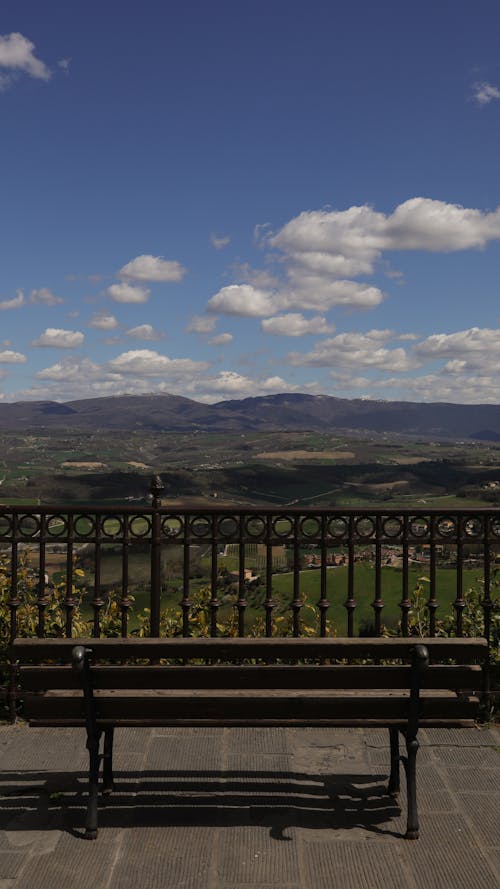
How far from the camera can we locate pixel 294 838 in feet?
11.3

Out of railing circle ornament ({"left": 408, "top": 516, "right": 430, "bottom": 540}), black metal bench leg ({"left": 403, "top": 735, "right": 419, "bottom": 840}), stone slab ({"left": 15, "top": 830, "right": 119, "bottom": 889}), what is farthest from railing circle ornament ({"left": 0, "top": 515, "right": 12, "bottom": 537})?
black metal bench leg ({"left": 403, "top": 735, "right": 419, "bottom": 840})

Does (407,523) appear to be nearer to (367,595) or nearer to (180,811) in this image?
(180,811)

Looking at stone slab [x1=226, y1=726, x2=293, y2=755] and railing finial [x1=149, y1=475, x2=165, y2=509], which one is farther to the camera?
railing finial [x1=149, y1=475, x2=165, y2=509]

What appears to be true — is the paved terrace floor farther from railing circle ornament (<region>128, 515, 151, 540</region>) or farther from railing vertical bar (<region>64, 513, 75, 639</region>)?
railing circle ornament (<region>128, 515, 151, 540</region>)

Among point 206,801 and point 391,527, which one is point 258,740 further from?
point 391,527

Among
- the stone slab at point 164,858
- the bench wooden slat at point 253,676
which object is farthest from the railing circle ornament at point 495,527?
the stone slab at point 164,858

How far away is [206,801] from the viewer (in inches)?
150

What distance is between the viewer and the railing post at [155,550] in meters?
5.09

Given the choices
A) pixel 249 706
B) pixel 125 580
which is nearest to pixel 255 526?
pixel 125 580

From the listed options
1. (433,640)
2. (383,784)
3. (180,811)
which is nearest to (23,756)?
(180,811)

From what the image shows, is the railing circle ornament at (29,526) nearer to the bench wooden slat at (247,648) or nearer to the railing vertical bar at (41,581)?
the railing vertical bar at (41,581)

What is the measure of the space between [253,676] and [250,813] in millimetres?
820

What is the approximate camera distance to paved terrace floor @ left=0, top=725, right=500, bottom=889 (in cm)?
317

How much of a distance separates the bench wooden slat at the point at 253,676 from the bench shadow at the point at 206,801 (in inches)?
29.3
